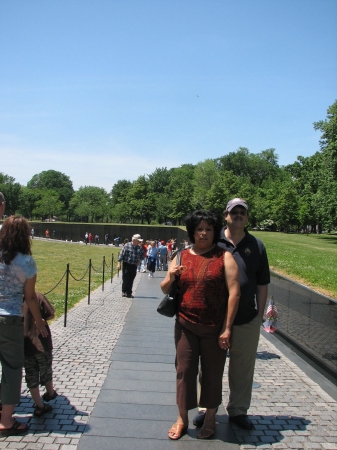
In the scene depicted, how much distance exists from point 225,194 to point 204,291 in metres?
69.2

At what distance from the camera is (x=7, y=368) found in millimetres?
3977

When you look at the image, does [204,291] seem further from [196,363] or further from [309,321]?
[309,321]

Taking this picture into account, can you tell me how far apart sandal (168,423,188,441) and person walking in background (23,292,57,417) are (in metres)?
1.28

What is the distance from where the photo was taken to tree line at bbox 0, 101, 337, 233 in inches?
1757

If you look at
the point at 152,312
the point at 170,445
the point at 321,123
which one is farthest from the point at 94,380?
the point at 321,123

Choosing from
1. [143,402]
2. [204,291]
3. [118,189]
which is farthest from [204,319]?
[118,189]

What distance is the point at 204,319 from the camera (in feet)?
13.0

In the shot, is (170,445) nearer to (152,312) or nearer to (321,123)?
(152,312)

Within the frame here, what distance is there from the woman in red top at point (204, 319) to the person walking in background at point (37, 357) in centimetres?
130

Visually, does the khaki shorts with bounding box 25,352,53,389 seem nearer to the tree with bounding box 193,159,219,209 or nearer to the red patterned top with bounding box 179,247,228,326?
the red patterned top with bounding box 179,247,228,326

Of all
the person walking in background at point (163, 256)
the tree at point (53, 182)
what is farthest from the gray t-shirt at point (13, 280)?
the tree at point (53, 182)

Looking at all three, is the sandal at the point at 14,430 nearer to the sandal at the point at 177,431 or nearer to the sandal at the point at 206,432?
the sandal at the point at 177,431

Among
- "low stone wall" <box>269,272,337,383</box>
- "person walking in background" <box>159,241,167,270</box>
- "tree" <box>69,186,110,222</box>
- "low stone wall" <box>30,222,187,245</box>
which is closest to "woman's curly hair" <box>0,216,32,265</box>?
"low stone wall" <box>269,272,337,383</box>

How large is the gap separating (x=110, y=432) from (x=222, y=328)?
135cm
